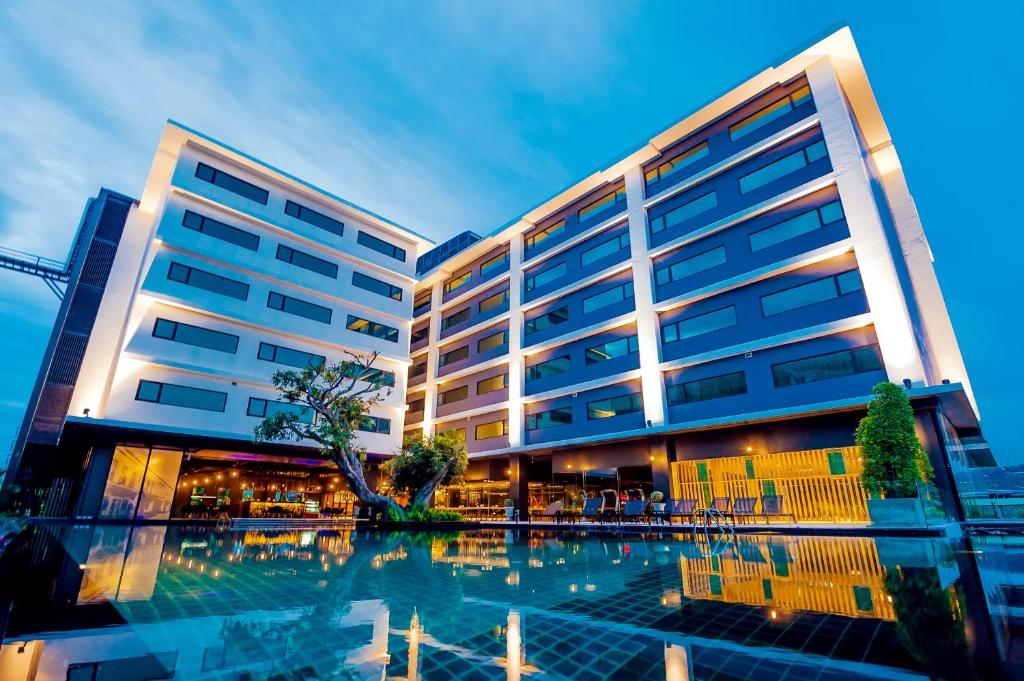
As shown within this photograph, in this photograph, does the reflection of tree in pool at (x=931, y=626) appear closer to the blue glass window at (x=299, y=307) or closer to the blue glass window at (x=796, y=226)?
the blue glass window at (x=796, y=226)

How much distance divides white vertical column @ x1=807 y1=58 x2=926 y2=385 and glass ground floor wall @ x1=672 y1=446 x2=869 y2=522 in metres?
3.64

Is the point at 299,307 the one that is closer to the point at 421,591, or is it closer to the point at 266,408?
the point at 266,408

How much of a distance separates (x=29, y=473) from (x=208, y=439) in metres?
11.2

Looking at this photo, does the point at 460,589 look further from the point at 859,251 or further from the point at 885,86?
the point at 885,86

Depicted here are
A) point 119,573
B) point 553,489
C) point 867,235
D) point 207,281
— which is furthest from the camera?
point 553,489

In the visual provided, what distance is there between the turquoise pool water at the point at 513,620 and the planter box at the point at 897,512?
5707 mm

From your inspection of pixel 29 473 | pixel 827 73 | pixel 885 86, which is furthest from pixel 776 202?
pixel 885 86

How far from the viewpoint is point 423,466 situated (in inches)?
739

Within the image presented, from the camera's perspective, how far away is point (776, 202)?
18.3 meters

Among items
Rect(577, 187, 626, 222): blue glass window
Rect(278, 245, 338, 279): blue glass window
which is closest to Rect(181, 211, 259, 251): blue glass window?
Rect(278, 245, 338, 279): blue glass window

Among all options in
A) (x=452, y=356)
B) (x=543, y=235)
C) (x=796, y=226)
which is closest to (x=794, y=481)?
(x=796, y=226)

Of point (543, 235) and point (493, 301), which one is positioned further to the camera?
point (493, 301)

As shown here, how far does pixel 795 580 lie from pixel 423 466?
15453 millimetres

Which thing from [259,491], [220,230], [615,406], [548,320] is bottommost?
[259,491]
